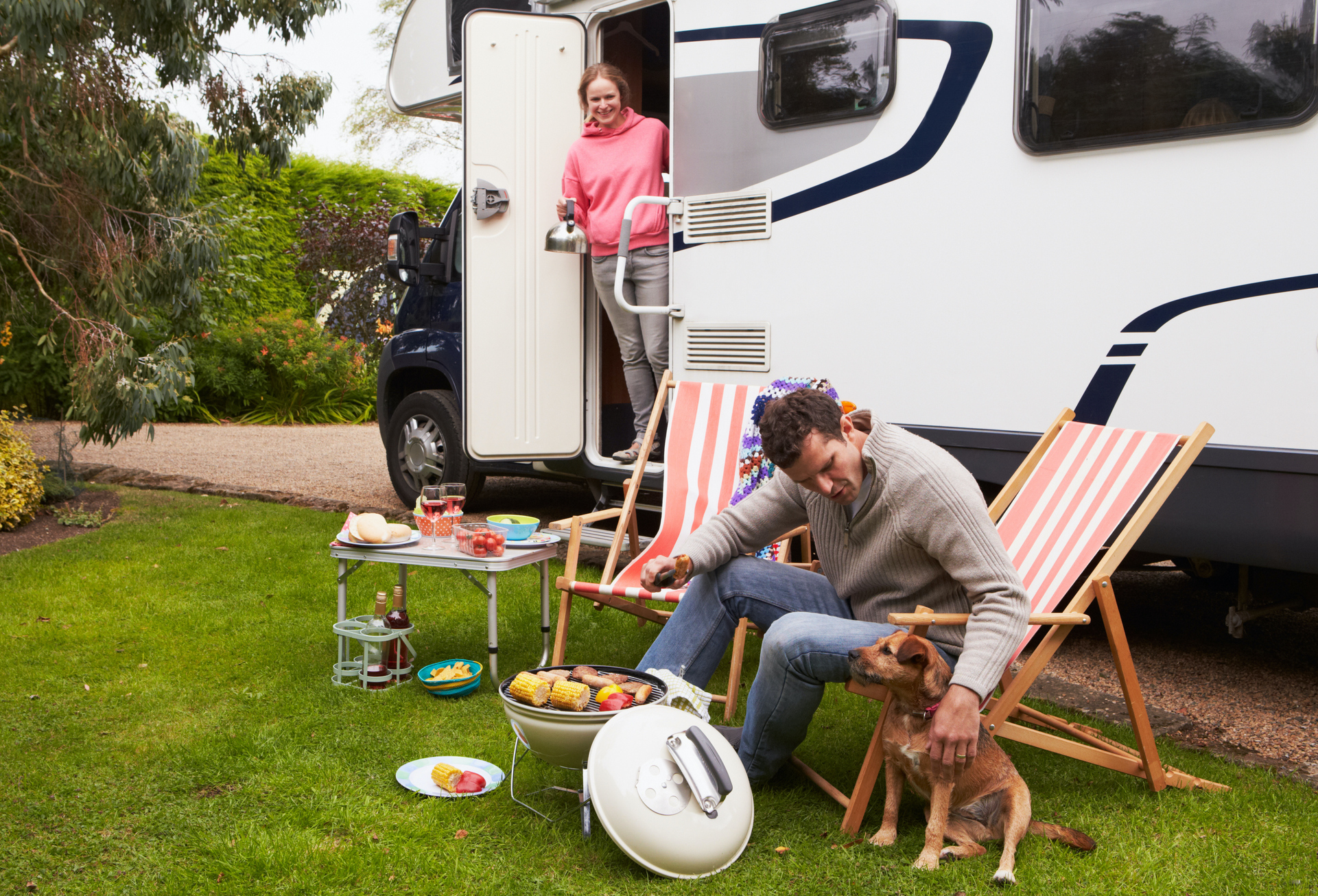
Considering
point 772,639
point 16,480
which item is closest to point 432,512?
point 772,639

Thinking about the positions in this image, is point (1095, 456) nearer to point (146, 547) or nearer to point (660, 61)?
point (660, 61)

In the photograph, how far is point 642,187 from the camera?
4.73 m

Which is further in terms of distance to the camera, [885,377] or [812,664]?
[885,377]

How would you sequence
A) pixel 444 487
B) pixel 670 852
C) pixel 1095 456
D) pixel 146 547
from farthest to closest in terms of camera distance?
1. pixel 146 547
2. pixel 444 487
3. pixel 1095 456
4. pixel 670 852

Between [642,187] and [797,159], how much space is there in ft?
2.81

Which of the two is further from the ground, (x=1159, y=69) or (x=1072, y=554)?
(x=1159, y=69)

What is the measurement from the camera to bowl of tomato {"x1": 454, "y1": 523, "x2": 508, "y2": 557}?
336 cm

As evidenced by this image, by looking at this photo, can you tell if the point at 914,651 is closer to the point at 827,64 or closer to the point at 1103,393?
the point at 1103,393

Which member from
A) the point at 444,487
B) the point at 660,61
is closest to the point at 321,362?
the point at 660,61

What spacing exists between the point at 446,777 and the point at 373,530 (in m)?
1.00

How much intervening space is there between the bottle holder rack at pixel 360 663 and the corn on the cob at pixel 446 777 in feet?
2.47

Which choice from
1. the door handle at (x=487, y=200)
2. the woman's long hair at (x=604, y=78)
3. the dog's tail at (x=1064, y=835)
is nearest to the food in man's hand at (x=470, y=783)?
the dog's tail at (x=1064, y=835)

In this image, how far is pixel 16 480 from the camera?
5566mm

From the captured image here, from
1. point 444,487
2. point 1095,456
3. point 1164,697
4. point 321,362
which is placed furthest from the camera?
point 321,362
